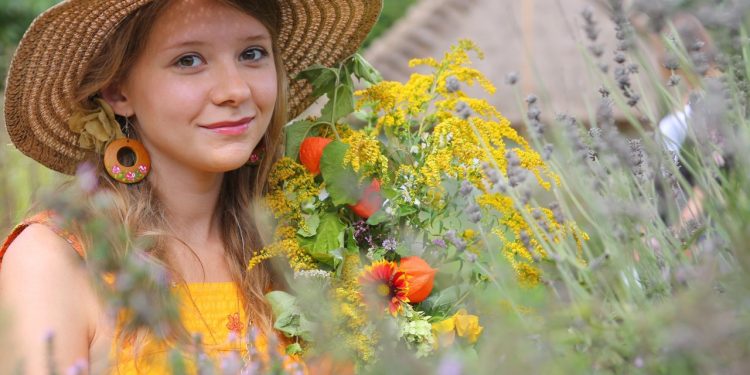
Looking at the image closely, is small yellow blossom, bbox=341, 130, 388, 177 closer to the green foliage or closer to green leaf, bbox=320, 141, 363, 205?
green leaf, bbox=320, 141, 363, 205

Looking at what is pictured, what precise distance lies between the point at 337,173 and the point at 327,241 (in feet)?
0.53

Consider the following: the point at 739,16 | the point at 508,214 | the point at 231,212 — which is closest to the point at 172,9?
the point at 231,212

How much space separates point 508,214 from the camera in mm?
1689

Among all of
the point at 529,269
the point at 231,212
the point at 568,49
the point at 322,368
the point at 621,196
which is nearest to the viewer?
the point at 322,368

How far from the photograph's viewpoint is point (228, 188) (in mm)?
2393

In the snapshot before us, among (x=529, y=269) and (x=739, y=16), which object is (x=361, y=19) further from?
(x=739, y=16)

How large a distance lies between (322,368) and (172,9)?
50.6 inches

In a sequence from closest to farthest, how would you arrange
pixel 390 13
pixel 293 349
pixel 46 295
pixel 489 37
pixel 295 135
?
pixel 46 295 < pixel 293 349 < pixel 295 135 < pixel 489 37 < pixel 390 13

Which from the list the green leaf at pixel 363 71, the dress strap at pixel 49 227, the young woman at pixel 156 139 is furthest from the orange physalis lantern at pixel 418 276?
the dress strap at pixel 49 227

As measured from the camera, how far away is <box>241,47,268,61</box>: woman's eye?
7.05ft

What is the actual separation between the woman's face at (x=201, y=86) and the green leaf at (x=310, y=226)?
0.20 m

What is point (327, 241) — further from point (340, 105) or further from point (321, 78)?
point (321, 78)

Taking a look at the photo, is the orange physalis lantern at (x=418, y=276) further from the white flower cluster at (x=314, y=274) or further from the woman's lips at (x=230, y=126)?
the woman's lips at (x=230, y=126)

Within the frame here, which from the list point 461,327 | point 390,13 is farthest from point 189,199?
point 390,13
